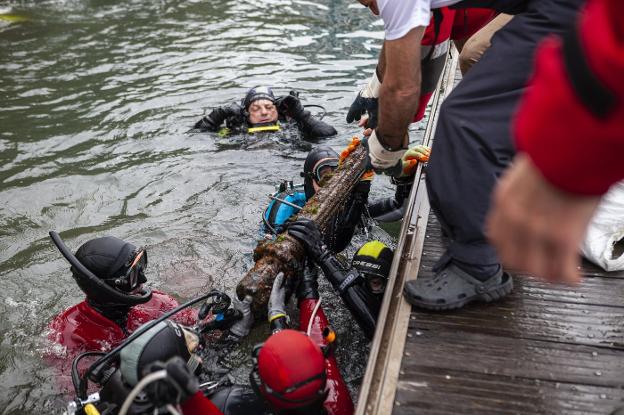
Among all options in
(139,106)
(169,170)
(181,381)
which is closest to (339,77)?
(139,106)

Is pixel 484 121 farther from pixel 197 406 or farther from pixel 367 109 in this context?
pixel 197 406

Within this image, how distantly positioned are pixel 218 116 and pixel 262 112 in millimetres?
680

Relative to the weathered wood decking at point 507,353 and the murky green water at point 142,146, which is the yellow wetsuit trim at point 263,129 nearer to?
the murky green water at point 142,146

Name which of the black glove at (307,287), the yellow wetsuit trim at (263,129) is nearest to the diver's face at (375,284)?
the black glove at (307,287)

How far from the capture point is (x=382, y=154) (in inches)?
130

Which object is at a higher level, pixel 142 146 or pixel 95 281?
pixel 95 281

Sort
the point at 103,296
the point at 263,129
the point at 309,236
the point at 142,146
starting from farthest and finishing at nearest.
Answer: the point at 263,129 < the point at 142,146 < the point at 309,236 < the point at 103,296

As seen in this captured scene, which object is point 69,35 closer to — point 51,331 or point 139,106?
point 139,106

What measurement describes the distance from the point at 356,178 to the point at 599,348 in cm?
241

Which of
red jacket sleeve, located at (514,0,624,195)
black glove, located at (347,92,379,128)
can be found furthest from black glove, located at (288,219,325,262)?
red jacket sleeve, located at (514,0,624,195)

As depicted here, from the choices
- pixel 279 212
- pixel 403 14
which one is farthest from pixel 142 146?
pixel 403 14

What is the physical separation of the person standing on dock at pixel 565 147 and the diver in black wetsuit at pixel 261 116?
21.4 ft

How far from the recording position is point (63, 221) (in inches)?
219

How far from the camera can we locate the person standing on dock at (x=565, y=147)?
0.79 meters
